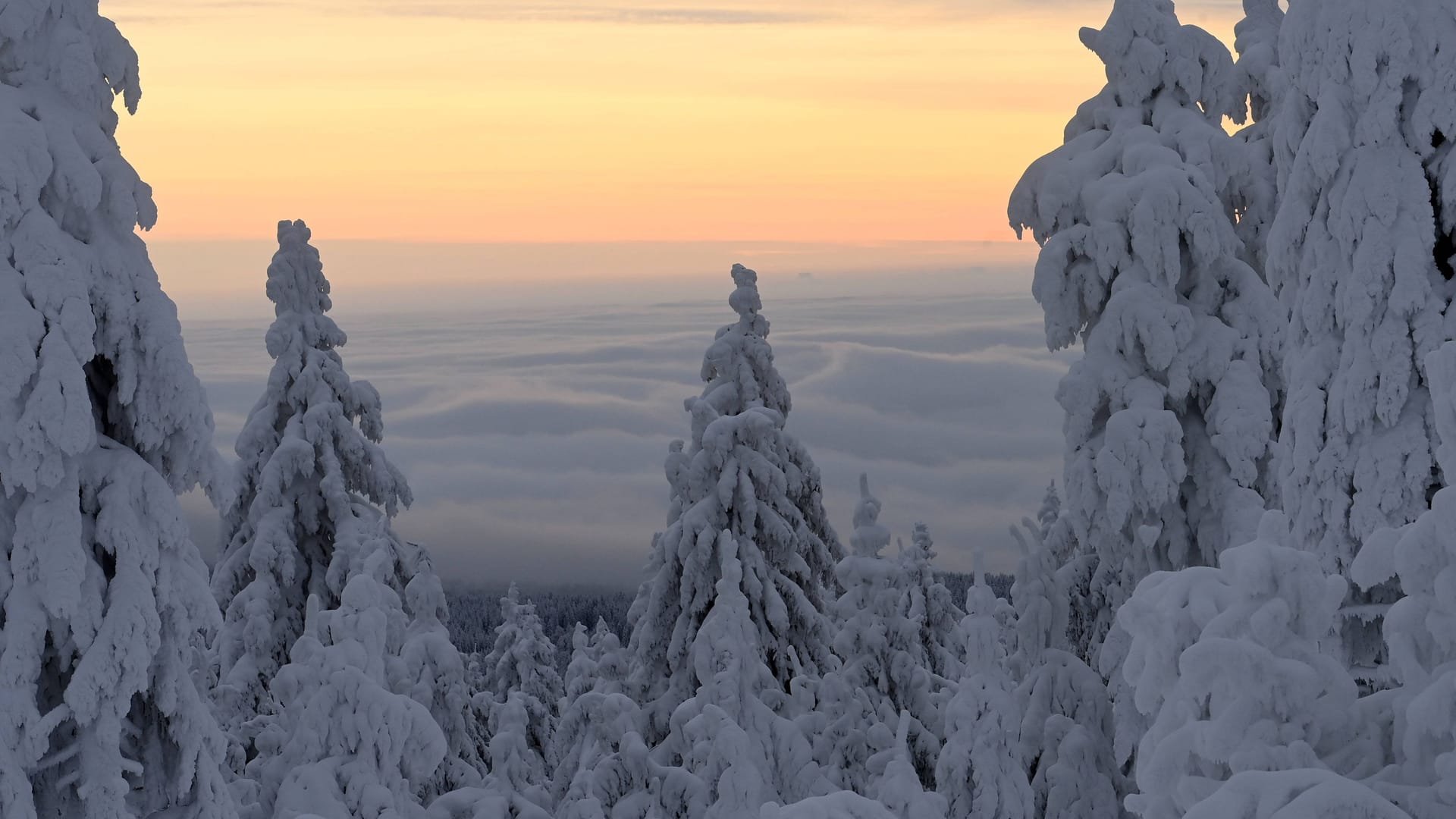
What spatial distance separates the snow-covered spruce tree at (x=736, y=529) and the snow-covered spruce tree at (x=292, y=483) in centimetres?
493

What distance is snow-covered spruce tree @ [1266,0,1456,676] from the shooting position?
1520 centimetres

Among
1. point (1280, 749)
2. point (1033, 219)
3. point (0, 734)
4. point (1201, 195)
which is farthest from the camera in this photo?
point (1033, 219)

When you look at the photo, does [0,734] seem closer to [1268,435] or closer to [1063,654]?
[1063,654]

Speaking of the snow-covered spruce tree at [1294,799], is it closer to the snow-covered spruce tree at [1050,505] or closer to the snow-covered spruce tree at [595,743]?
the snow-covered spruce tree at [595,743]

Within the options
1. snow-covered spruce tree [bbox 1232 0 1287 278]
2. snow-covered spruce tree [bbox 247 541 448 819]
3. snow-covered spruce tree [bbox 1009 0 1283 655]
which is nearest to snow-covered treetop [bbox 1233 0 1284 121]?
snow-covered spruce tree [bbox 1232 0 1287 278]

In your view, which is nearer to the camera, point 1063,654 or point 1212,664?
point 1212,664

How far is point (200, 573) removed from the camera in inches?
639

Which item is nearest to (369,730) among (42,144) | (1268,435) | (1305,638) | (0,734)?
(0,734)

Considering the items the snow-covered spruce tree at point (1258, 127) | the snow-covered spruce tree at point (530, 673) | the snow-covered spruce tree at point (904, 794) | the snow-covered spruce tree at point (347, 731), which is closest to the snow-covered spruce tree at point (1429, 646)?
the snow-covered spruce tree at point (904, 794)

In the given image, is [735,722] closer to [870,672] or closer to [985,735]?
[985,735]

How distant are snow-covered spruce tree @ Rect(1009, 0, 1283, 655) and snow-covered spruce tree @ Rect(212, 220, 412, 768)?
13.2 m

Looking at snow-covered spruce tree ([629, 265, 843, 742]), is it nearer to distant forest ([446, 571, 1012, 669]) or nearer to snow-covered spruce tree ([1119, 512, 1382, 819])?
snow-covered spruce tree ([1119, 512, 1382, 819])

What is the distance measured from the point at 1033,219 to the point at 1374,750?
11.8m

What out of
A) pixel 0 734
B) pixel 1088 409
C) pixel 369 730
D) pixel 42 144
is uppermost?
pixel 42 144
